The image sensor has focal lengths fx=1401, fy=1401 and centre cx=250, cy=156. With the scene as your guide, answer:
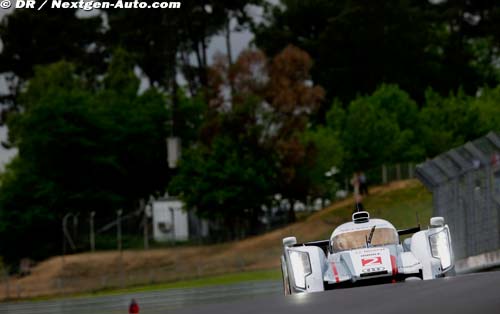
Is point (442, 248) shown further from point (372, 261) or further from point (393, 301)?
point (393, 301)

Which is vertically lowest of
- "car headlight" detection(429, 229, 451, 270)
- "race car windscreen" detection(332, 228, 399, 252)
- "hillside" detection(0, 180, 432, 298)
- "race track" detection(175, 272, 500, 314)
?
"race track" detection(175, 272, 500, 314)

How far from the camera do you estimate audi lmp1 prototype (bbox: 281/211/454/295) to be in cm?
1788

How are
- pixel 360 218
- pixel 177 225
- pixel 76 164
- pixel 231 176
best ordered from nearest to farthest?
pixel 360 218 → pixel 231 176 → pixel 177 225 → pixel 76 164

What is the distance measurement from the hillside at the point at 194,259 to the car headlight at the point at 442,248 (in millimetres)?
31109

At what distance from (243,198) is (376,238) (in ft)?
147

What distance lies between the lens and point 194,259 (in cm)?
5847

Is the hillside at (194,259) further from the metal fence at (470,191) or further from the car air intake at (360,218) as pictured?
the car air intake at (360,218)

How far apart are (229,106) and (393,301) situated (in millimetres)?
55857

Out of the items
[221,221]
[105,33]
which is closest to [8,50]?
[105,33]

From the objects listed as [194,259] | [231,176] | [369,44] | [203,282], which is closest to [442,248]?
[203,282]

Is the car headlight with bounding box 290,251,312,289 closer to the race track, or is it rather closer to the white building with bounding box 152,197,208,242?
the race track

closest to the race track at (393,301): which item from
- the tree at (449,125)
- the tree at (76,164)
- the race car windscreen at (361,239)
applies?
the race car windscreen at (361,239)

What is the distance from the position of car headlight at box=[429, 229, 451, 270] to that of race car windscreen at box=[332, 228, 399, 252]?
81 centimetres

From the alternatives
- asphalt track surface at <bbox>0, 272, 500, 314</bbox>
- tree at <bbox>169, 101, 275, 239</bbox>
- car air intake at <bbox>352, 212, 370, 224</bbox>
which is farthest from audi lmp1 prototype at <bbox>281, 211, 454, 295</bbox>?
tree at <bbox>169, 101, 275, 239</bbox>
